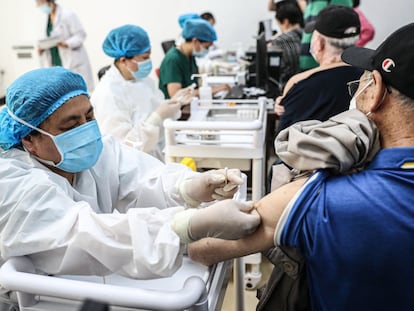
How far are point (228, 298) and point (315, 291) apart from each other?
1162 mm

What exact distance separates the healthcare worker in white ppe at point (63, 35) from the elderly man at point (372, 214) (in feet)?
13.2

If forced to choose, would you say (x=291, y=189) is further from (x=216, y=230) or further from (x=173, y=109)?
(x=173, y=109)

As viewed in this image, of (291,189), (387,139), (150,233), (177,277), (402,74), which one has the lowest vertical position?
(177,277)

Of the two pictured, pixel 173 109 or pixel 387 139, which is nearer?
pixel 387 139

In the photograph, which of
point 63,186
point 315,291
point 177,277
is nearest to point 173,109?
point 63,186

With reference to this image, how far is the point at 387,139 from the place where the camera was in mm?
760

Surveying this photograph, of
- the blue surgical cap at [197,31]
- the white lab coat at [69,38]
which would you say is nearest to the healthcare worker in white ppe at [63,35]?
the white lab coat at [69,38]

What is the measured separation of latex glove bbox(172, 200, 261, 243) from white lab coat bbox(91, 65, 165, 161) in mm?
1177

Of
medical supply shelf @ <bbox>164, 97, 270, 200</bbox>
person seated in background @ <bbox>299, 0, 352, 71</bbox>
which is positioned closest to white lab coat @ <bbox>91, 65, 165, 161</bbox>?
medical supply shelf @ <bbox>164, 97, 270, 200</bbox>

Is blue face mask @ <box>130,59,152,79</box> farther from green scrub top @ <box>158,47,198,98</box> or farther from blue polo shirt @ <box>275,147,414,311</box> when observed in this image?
blue polo shirt @ <box>275,147,414,311</box>

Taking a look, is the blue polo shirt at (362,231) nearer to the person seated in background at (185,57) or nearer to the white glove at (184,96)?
the white glove at (184,96)

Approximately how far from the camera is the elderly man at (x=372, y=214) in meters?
0.70

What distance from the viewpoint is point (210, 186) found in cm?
113

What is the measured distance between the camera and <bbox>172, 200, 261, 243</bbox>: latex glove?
826mm
